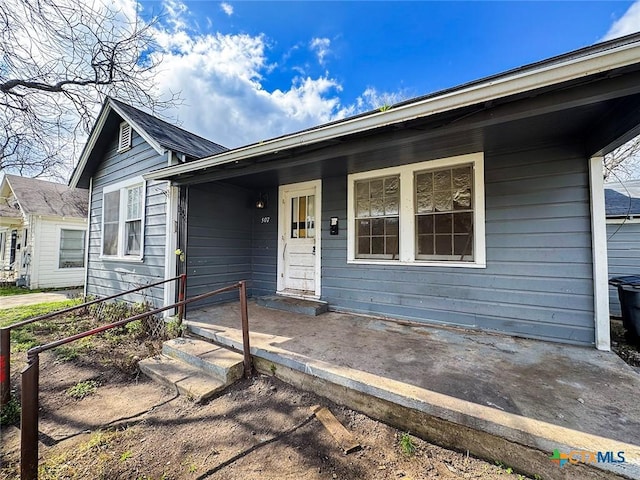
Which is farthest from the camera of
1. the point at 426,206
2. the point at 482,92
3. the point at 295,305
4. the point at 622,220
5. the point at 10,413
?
the point at 622,220

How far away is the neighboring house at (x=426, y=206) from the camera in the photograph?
88.4 inches

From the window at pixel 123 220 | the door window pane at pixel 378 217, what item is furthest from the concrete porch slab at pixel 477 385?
the window at pixel 123 220

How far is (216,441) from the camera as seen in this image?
2.00m

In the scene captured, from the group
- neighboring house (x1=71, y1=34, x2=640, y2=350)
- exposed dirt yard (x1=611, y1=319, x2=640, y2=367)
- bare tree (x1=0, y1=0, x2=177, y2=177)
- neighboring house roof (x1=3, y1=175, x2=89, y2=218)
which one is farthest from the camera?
neighboring house roof (x1=3, y1=175, x2=89, y2=218)

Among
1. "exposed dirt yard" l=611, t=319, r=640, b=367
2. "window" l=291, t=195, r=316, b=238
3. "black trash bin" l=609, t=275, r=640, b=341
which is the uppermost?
"window" l=291, t=195, r=316, b=238

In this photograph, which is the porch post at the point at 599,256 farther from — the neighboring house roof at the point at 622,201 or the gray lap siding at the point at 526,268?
the neighboring house roof at the point at 622,201

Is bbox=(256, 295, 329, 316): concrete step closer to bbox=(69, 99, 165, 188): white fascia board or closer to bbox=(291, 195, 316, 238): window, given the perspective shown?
bbox=(291, 195, 316, 238): window

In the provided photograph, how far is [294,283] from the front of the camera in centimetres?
516

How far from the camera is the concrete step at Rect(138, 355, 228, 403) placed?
2535mm

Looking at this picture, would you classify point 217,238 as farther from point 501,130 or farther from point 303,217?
point 501,130

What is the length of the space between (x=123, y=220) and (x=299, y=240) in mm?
3633

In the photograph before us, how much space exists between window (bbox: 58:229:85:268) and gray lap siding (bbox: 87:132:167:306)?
4.46 m

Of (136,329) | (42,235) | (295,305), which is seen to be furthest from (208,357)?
(42,235)

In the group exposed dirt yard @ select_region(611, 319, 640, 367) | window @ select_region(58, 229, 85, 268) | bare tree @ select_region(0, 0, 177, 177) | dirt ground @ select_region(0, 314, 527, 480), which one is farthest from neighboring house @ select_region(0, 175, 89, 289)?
exposed dirt yard @ select_region(611, 319, 640, 367)
